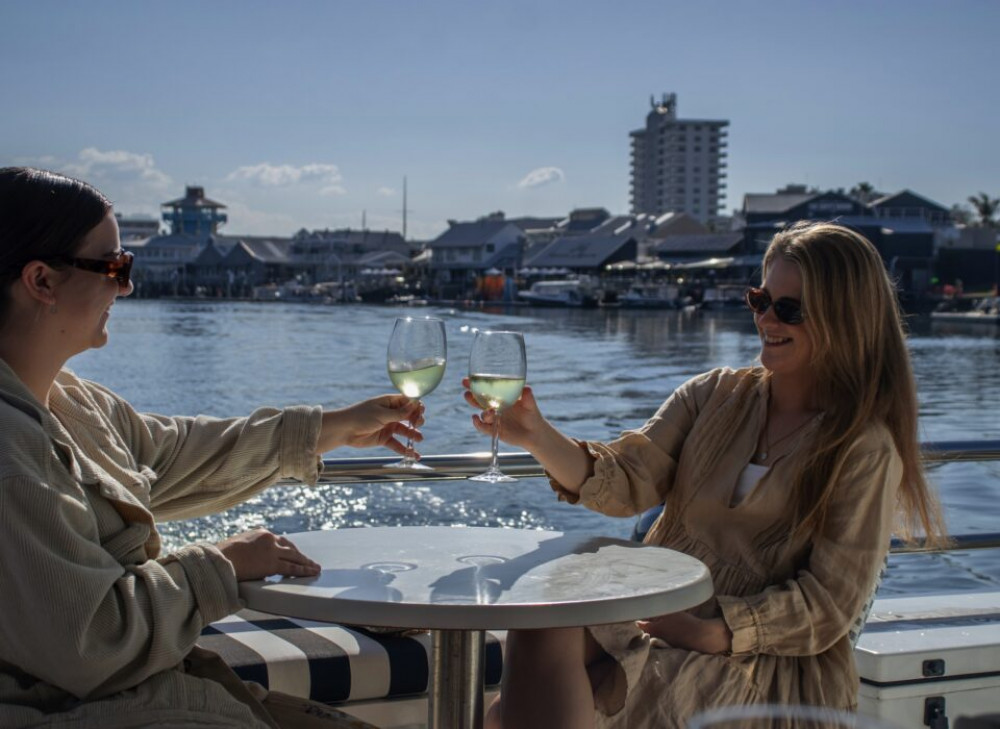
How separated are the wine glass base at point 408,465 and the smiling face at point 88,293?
2.56 feet

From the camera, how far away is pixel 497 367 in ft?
6.47

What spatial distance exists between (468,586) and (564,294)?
64481mm

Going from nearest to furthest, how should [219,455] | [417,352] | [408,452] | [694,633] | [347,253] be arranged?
[694,633] → [219,455] → [417,352] → [408,452] → [347,253]

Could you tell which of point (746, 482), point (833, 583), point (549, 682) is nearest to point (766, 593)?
point (833, 583)

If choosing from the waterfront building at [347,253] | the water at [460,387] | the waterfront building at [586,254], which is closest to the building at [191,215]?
the waterfront building at [347,253]

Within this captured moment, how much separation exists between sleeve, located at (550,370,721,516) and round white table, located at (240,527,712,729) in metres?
0.25

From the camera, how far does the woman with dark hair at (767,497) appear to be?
185 cm

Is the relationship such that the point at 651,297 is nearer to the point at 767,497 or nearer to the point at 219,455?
the point at 767,497

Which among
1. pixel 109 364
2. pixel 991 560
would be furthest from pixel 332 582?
pixel 109 364

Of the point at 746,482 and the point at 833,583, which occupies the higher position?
the point at 746,482

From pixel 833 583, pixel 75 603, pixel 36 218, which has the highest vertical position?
pixel 36 218

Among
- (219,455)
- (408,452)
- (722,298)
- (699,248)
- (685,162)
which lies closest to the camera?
(219,455)

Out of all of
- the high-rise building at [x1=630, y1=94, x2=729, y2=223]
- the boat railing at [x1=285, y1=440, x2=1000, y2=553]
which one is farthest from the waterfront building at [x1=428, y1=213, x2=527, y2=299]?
the boat railing at [x1=285, y1=440, x2=1000, y2=553]

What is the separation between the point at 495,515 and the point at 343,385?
12253 mm
